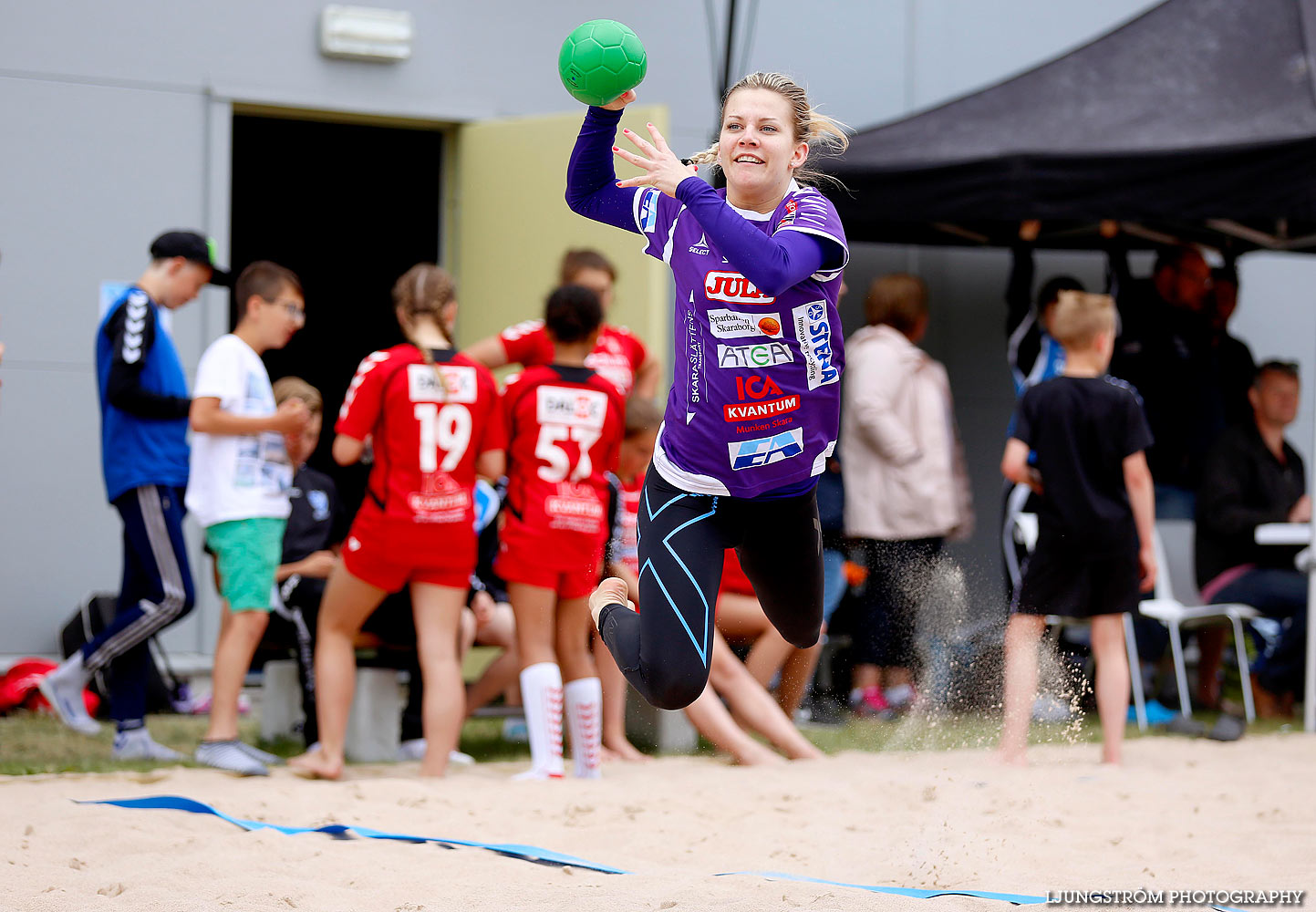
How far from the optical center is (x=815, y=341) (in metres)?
3.84

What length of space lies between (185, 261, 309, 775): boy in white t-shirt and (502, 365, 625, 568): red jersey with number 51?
887 mm

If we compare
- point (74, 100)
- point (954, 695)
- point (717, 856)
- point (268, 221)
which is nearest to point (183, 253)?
point (74, 100)

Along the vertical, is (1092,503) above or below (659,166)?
below

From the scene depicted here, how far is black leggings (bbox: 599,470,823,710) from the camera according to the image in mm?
3885

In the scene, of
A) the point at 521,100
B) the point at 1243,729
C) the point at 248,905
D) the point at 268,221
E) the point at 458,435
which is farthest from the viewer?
the point at 268,221

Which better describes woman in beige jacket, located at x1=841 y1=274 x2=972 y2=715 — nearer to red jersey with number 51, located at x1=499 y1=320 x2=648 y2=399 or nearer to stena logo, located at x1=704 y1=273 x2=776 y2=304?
red jersey with number 51, located at x1=499 y1=320 x2=648 y2=399

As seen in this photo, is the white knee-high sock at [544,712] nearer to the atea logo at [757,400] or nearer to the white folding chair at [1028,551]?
the atea logo at [757,400]

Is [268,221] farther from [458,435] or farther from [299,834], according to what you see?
[299,834]

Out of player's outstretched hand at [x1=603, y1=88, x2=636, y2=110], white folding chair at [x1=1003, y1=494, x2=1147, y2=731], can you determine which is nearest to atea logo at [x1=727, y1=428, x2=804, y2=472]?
player's outstretched hand at [x1=603, y1=88, x2=636, y2=110]

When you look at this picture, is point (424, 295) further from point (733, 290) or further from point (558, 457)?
point (733, 290)

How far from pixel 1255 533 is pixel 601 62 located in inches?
216

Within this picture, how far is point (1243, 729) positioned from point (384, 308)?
26.1 ft

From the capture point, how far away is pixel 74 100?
7.88 meters

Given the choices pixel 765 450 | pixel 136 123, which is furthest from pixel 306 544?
pixel 765 450
